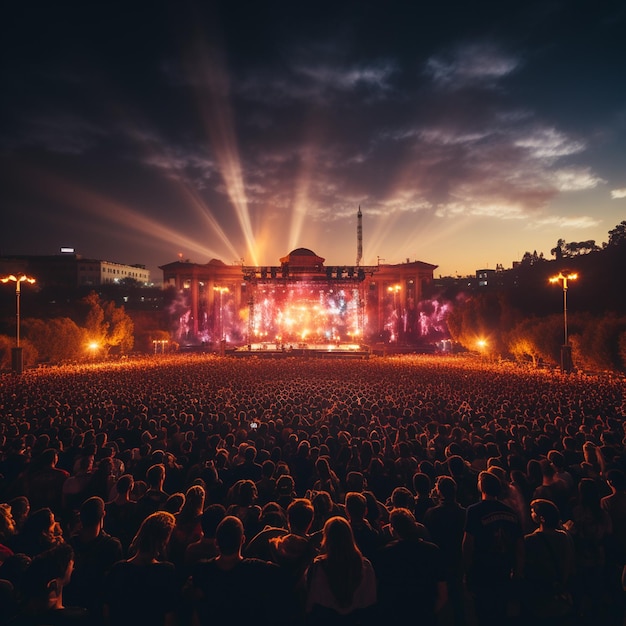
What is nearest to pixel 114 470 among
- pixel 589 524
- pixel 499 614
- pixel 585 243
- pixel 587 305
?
pixel 499 614

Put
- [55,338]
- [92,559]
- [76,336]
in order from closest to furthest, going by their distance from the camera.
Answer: [92,559] → [55,338] → [76,336]

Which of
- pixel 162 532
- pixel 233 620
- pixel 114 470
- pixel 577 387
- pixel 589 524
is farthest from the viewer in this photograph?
pixel 577 387

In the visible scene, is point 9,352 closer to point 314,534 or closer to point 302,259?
point 314,534

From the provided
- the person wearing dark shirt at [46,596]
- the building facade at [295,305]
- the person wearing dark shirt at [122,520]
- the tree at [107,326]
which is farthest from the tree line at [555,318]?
the tree at [107,326]

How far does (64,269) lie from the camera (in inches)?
3917

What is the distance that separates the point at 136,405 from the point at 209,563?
488 inches

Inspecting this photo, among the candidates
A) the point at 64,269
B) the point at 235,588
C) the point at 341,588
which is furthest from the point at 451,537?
the point at 64,269

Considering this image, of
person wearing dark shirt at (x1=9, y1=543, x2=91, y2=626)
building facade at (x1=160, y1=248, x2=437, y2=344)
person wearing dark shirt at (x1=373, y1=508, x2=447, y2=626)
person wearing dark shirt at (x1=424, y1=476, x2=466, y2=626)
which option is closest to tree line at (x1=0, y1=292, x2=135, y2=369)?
building facade at (x1=160, y1=248, x2=437, y2=344)

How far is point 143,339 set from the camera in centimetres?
6122

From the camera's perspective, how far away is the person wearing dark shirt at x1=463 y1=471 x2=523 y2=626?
411 centimetres

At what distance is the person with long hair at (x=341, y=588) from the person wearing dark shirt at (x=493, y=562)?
1.32 m

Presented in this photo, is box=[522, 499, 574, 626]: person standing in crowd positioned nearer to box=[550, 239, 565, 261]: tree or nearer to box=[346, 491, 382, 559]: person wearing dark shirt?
box=[346, 491, 382, 559]: person wearing dark shirt

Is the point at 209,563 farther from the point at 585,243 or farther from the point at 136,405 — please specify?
the point at 585,243

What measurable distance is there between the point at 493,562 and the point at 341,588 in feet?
5.46
